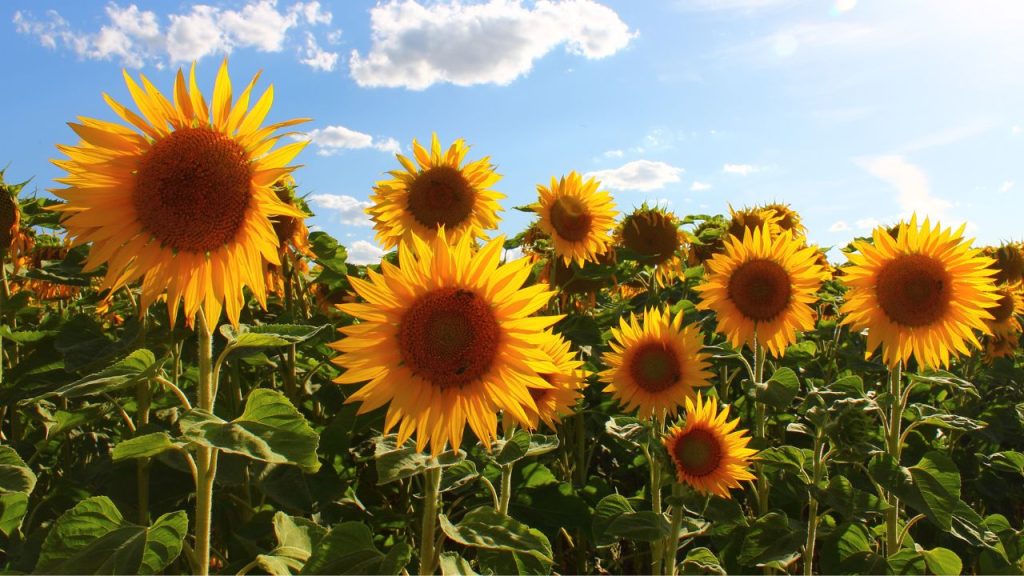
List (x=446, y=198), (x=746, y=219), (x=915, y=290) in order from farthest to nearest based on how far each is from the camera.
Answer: (x=746, y=219), (x=446, y=198), (x=915, y=290)

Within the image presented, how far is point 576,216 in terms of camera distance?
16.4ft

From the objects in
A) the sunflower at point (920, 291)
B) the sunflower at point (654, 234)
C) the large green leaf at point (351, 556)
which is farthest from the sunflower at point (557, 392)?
the sunflower at point (654, 234)

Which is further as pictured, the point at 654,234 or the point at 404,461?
the point at 654,234

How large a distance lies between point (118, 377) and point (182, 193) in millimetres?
515

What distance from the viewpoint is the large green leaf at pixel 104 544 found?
178 cm

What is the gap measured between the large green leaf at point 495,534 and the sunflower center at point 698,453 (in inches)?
45.2

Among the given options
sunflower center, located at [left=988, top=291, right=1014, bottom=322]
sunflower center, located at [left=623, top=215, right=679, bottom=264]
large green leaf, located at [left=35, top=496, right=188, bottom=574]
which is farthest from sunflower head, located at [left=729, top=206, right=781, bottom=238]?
large green leaf, located at [left=35, top=496, right=188, bottom=574]

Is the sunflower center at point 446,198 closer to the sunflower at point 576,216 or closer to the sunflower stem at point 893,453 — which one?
the sunflower at point 576,216

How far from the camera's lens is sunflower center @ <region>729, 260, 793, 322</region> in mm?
3879

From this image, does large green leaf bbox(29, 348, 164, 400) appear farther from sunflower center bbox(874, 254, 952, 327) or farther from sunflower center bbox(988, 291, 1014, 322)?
sunflower center bbox(988, 291, 1014, 322)

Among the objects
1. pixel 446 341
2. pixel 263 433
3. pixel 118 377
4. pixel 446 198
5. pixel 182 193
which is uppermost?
pixel 446 198

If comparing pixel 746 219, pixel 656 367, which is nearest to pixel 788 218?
pixel 746 219

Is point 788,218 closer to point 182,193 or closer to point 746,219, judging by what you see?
point 746,219

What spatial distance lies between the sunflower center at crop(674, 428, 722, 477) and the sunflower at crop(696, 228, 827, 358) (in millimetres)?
912
